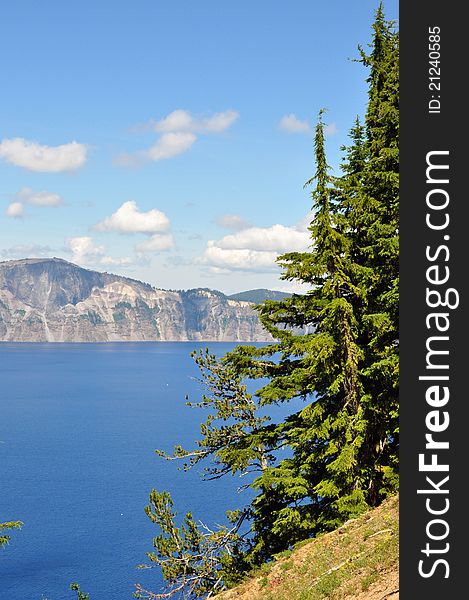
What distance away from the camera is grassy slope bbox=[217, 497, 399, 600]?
1298cm

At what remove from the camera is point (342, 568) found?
14734mm

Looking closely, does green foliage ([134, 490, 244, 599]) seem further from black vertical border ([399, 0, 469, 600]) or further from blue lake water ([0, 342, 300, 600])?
black vertical border ([399, 0, 469, 600])

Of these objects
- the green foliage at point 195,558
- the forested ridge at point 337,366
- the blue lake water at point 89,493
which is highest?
the forested ridge at point 337,366

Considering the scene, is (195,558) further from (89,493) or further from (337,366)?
(89,493)

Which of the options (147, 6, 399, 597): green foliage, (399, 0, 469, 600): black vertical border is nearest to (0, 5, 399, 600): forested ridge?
(147, 6, 399, 597): green foliage

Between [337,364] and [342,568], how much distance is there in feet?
20.8

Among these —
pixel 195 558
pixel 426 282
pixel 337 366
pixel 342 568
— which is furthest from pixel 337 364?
pixel 426 282

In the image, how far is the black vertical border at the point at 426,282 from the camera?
19.5 feet

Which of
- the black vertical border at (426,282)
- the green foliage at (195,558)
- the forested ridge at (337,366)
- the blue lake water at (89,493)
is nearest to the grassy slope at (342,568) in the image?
the forested ridge at (337,366)

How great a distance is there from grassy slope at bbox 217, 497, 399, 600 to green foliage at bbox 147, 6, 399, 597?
1117 millimetres

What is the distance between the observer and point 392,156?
18859mm

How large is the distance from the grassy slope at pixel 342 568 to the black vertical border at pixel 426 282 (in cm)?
552

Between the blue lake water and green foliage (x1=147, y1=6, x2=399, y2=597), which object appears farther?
the blue lake water

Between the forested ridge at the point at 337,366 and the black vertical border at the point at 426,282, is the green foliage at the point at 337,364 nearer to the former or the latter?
the forested ridge at the point at 337,366
